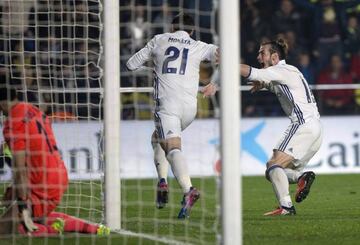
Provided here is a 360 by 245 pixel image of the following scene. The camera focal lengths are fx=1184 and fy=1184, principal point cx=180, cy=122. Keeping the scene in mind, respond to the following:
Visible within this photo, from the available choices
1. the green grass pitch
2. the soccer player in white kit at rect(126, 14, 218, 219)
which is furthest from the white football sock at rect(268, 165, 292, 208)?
the soccer player in white kit at rect(126, 14, 218, 219)

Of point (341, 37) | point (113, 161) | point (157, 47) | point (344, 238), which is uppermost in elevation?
point (341, 37)

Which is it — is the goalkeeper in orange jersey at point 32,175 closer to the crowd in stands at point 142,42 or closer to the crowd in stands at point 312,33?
the crowd in stands at point 142,42

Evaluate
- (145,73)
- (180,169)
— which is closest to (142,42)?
(145,73)

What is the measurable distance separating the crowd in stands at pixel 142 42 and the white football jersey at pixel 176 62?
55cm

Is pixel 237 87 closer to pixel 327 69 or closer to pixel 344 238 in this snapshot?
pixel 344 238

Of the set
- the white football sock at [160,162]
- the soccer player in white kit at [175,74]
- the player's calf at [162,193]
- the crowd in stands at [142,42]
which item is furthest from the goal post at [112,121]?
the white football sock at [160,162]

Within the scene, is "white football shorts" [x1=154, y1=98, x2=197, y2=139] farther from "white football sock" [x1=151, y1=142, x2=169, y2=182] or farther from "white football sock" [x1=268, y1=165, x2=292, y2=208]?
"white football sock" [x1=268, y1=165, x2=292, y2=208]

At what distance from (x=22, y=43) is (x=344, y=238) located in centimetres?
506

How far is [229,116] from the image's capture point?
815cm

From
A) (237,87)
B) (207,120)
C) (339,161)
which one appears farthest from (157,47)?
(339,161)

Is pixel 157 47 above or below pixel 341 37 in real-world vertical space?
below

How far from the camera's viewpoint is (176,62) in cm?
1247

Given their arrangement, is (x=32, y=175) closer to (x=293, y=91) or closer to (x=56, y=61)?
(x=293, y=91)

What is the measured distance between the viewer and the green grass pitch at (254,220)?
1010 cm
